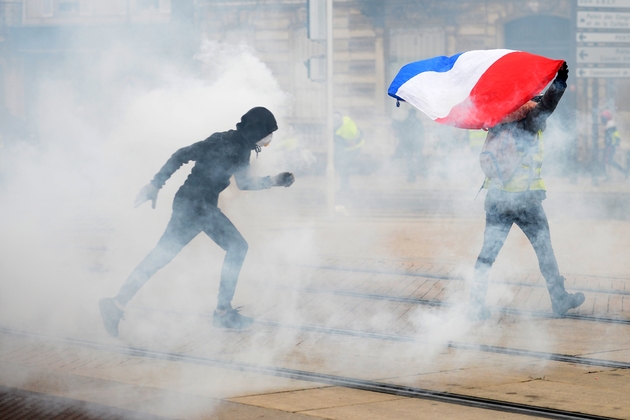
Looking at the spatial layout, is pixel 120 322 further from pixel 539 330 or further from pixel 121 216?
pixel 121 216

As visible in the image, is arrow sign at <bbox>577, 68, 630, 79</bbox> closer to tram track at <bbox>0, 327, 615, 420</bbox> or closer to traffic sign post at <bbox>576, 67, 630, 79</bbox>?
traffic sign post at <bbox>576, 67, 630, 79</bbox>

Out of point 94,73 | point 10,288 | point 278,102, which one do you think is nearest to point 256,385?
point 10,288

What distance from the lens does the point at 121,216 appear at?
32.3 feet

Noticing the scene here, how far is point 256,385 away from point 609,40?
1331 cm

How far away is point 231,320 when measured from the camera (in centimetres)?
582

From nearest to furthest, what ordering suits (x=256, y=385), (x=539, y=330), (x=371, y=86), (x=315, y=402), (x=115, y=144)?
(x=315, y=402) → (x=256, y=385) → (x=539, y=330) → (x=115, y=144) → (x=371, y=86)

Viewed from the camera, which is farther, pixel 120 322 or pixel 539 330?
pixel 120 322

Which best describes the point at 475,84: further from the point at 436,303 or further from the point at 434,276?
the point at 434,276

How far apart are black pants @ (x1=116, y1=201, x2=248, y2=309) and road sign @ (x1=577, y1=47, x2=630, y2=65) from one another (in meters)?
12.0

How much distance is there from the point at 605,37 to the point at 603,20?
0.30 metres

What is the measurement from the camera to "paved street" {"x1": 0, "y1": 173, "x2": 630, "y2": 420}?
14.3 ft

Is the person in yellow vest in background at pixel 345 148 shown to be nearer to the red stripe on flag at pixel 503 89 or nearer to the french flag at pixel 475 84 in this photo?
the french flag at pixel 475 84

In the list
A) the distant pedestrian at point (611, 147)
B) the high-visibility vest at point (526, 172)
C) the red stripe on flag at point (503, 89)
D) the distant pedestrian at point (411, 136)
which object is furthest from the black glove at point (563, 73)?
the distant pedestrian at point (411, 136)

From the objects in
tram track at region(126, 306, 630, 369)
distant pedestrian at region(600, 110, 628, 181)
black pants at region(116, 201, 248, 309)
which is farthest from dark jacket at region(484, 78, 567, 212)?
distant pedestrian at region(600, 110, 628, 181)
